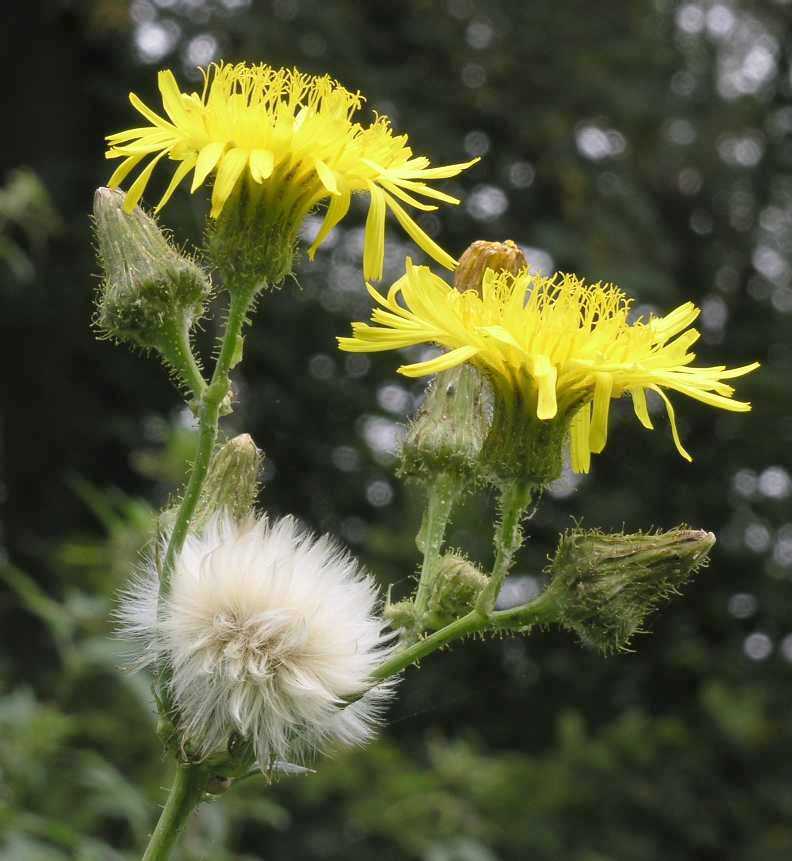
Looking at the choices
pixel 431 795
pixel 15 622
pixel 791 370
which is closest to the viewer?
pixel 431 795

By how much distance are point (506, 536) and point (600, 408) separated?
231 mm

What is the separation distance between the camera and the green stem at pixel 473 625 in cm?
167

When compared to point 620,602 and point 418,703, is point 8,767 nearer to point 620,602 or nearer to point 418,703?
point 620,602

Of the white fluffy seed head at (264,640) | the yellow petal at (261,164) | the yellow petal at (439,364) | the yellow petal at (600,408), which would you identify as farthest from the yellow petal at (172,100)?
the yellow petal at (600,408)

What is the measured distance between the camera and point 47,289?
808 cm

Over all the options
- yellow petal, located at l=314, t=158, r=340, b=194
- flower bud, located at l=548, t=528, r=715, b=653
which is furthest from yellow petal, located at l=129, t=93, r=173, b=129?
flower bud, located at l=548, t=528, r=715, b=653

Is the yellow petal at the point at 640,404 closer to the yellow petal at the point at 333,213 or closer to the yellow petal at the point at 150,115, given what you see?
the yellow petal at the point at 333,213

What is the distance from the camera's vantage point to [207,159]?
1.66 meters

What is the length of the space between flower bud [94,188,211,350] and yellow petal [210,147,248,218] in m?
0.18

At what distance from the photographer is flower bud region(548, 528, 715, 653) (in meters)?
1.76

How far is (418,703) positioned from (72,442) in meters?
2.89

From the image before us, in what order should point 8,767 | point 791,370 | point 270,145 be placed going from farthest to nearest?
point 791,370, point 8,767, point 270,145

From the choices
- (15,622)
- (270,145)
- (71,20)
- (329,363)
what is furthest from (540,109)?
(270,145)

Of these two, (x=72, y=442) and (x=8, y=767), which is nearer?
(x=8, y=767)
